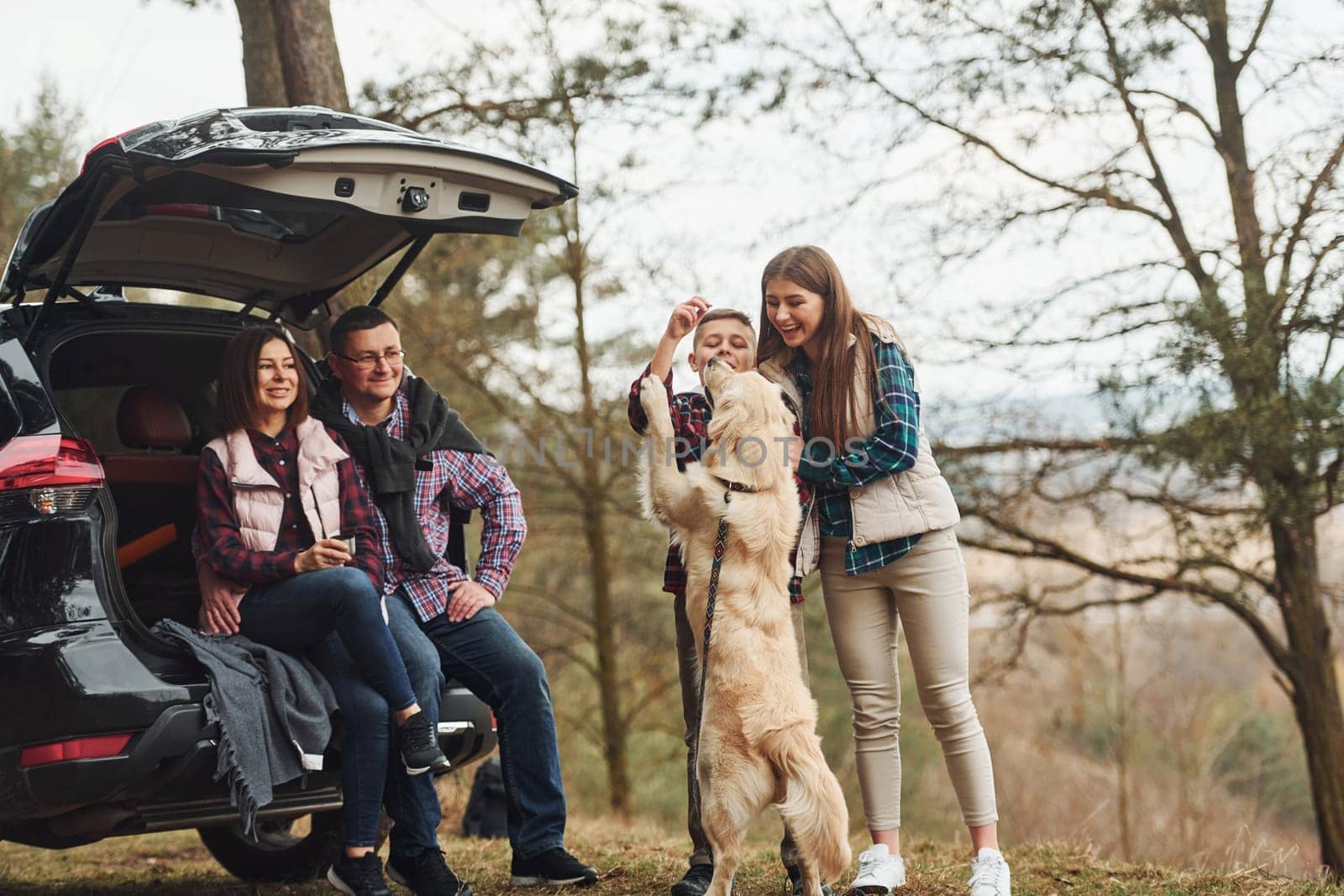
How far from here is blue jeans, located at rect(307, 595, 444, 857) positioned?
3650mm

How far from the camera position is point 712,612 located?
363cm

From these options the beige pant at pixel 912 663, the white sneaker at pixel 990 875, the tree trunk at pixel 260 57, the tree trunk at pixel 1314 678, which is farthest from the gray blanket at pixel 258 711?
the tree trunk at pixel 1314 678

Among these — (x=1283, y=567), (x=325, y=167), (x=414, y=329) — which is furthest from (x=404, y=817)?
(x=414, y=329)

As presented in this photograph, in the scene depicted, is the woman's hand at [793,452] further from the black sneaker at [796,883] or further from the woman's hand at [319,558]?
the woman's hand at [319,558]

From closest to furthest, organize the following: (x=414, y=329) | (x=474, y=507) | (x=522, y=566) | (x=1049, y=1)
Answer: (x=474, y=507) → (x=1049, y=1) → (x=414, y=329) → (x=522, y=566)

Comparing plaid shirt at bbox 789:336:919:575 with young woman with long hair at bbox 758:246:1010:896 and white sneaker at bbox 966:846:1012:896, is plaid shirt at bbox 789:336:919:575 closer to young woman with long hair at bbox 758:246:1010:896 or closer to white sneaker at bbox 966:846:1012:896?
young woman with long hair at bbox 758:246:1010:896

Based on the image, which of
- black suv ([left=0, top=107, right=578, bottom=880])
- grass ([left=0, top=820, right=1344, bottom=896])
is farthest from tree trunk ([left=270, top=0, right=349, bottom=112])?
grass ([left=0, top=820, right=1344, bottom=896])

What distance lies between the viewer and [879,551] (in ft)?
12.2

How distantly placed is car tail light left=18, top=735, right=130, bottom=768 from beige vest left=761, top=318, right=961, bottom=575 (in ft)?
7.20

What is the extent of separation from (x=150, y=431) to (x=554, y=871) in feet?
7.87

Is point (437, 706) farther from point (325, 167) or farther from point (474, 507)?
point (325, 167)

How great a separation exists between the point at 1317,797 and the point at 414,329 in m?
8.50

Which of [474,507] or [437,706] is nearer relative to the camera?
[437,706]

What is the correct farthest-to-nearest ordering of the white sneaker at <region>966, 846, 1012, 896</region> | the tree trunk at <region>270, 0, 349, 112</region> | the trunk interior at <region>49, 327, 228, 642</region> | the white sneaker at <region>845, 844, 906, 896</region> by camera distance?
the tree trunk at <region>270, 0, 349, 112</region>, the trunk interior at <region>49, 327, 228, 642</region>, the white sneaker at <region>845, 844, 906, 896</region>, the white sneaker at <region>966, 846, 1012, 896</region>
